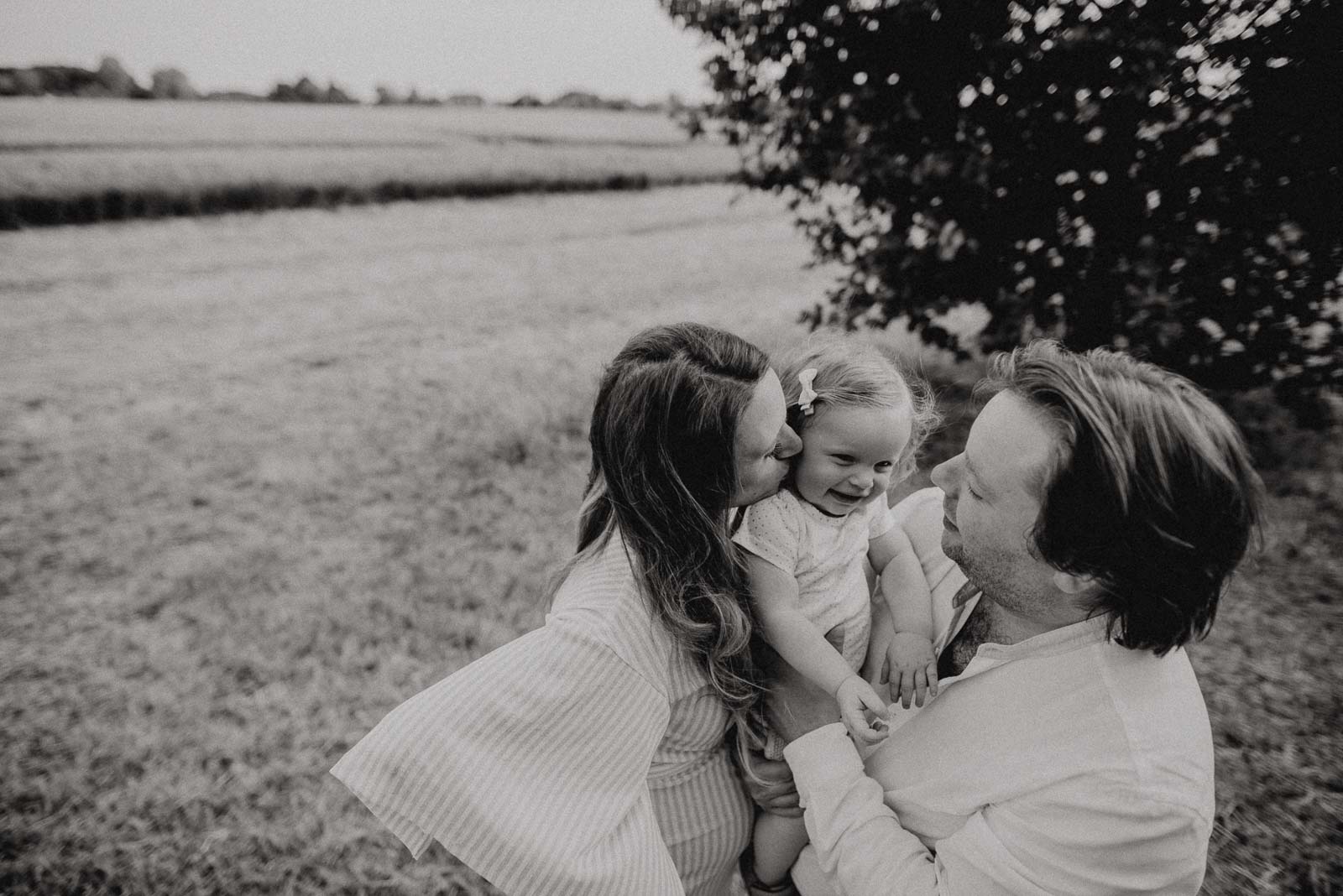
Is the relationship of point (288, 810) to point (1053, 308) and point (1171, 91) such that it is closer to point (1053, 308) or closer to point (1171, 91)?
point (1053, 308)

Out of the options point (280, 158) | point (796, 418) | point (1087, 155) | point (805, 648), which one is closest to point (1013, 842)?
point (805, 648)

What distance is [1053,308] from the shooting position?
526 cm

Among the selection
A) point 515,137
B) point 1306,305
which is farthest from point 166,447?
point 515,137

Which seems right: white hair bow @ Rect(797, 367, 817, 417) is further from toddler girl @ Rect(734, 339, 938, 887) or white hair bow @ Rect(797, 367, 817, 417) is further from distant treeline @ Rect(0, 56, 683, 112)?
distant treeline @ Rect(0, 56, 683, 112)

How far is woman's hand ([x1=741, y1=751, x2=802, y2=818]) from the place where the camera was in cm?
202

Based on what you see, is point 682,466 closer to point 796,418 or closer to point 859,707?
point 796,418

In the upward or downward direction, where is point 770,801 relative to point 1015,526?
downward

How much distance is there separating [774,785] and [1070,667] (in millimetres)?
848

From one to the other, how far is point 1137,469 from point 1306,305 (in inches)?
197

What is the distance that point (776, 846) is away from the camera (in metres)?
2.11

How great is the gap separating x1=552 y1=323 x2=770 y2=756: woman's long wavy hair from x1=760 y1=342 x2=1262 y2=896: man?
402 mm

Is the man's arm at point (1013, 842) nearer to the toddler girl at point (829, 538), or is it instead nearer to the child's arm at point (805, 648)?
the child's arm at point (805, 648)

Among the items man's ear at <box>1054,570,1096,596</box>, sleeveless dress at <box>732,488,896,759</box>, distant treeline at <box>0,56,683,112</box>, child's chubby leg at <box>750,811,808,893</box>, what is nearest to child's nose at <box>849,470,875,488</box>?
sleeveless dress at <box>732,488,896,759</box>

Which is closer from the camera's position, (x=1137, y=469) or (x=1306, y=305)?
(x=1137, y=469)
